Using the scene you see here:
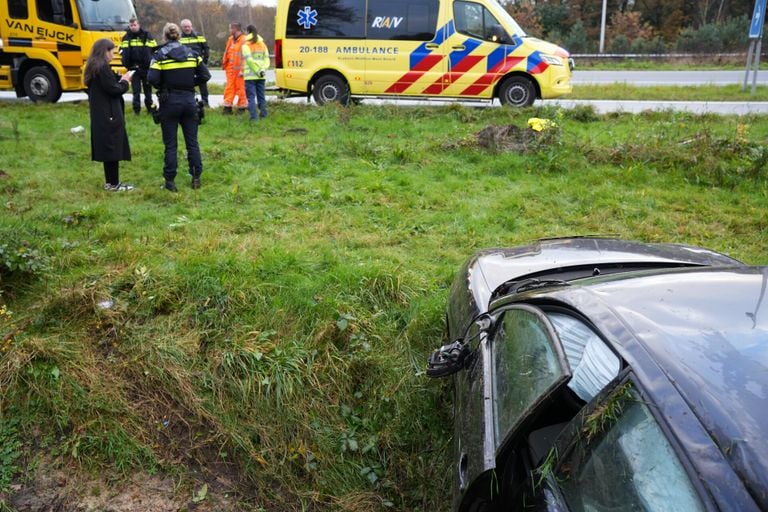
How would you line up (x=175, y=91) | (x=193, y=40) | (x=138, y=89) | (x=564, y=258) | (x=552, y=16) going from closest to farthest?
(x=564, y=258)
(x=175, y=91)
(x=193, y=40)
(x=138, y=89)
(x=552, y=16)

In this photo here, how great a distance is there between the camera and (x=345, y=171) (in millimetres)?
7723

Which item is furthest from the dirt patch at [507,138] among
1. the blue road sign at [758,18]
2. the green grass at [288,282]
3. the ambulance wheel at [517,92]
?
the blue road sign at [758,18]

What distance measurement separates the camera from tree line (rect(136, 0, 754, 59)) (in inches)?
1291

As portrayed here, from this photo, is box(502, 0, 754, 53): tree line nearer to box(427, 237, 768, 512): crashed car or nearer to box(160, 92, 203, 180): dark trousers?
box(160, 92, 203, 180): dark trousers

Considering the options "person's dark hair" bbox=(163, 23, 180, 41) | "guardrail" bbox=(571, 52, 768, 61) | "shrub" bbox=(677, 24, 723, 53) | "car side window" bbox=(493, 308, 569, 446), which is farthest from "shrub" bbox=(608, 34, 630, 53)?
"car side window" bbox=(493, 308, 569, 446)

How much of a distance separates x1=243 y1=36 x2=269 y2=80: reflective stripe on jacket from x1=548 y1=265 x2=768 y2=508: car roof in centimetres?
936

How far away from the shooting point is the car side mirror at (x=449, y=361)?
113 inches

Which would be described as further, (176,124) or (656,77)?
(656,77)

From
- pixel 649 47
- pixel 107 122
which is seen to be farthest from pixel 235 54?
pixel 649 47

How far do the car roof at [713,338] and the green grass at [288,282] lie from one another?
1629 mm

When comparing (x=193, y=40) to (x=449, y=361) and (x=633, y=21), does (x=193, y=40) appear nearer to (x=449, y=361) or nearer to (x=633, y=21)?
(x=449, y=361)

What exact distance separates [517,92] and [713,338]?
10.5m

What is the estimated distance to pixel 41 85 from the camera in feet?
43.1

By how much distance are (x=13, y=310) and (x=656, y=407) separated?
4322 mm
